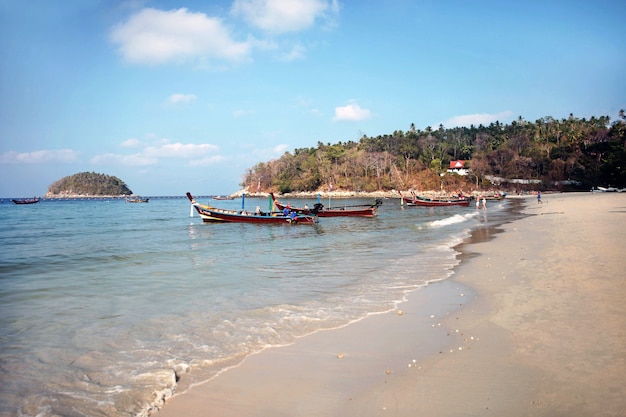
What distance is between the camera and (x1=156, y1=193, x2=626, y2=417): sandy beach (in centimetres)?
366

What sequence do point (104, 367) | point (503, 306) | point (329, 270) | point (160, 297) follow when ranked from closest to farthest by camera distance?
point (104, 367)
point (503, 306)
point (160, 297)
point (329, 270)

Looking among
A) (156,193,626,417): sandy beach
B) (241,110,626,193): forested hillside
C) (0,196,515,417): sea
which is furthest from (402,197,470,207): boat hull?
(156,193,626,417): sandy beach

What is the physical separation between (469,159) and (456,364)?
112m

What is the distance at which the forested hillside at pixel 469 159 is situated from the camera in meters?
75.6

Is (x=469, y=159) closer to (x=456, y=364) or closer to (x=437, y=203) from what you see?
(x=437, y=203)

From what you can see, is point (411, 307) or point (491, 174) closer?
point (411, 307)

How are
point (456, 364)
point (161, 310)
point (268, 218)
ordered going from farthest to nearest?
1. point (268, 218)
2. point (161, 310)
3. point (456, 364)

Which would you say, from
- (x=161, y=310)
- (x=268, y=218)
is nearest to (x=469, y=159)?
(x=268, y=218)

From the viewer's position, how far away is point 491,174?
3588 inches

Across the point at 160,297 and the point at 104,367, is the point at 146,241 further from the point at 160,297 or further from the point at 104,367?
the point at 104,367

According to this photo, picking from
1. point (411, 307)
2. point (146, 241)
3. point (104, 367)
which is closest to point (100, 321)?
A: point (104, 367)

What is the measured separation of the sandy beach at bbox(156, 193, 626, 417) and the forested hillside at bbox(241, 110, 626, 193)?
227 ft

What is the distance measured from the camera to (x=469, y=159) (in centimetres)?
10700

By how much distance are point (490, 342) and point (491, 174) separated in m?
95.6
